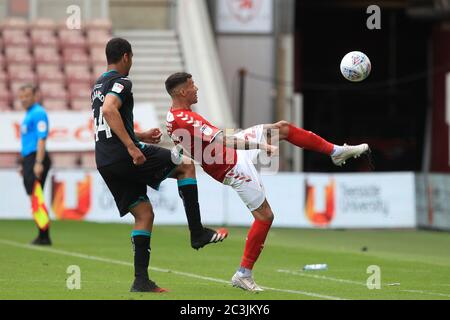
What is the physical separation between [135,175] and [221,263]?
15.0ft

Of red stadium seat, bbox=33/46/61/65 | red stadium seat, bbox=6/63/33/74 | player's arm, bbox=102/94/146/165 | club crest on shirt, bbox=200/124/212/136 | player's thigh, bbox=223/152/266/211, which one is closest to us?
player's arm, bbox=102/94/146/165

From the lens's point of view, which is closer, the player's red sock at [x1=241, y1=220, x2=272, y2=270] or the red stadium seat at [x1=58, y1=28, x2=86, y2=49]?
the player's red sock at [x1=241, y1=220, x2=272, y2=270]

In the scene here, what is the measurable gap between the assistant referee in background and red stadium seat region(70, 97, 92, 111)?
11.1 metres

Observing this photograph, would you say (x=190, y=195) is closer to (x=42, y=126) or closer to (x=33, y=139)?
(x=42, y=126)

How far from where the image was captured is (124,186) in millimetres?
11375

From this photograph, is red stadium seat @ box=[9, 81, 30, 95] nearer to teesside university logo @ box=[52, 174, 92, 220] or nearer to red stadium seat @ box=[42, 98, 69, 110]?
red stadium seat @ box=[42, 98, 69, 110]

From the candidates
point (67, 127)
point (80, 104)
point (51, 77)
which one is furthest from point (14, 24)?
point (67, 127)

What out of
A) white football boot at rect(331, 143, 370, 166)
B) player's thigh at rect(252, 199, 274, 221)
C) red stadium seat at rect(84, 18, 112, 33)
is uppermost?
red stadium seat at rect(84, 18, 112, 33)

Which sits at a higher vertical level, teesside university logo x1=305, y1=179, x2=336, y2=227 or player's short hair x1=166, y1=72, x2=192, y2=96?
player's short hair x1=166, y1=72, x2=192, y2=96

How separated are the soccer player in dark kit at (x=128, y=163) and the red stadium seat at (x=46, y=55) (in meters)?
19.5

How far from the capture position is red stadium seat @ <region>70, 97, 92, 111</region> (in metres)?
29.1

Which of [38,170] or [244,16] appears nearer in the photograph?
[38,170]

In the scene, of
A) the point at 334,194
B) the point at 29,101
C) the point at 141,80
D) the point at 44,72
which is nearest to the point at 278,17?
the point at 141,80

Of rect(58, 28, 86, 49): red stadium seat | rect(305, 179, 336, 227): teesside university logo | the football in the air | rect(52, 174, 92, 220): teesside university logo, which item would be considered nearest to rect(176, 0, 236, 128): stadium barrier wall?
rect(58, 28, 86, 49): red stadium seat
